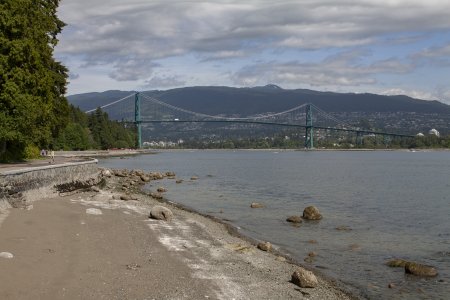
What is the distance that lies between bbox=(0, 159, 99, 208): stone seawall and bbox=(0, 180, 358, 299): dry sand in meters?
0.74

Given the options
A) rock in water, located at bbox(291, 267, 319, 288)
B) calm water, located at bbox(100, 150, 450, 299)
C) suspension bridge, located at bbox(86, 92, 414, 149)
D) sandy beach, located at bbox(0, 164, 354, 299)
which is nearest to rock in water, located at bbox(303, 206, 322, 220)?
calm water, located at bbox(100, 150, 450, 299)

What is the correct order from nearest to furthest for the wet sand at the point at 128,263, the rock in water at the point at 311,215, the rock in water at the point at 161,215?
the wet sand at the point at 128,263 < the rock in water at the point at 161,215 < the rock in water at the point at 311,215

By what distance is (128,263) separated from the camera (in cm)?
1036

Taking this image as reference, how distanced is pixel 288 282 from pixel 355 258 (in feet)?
13.3

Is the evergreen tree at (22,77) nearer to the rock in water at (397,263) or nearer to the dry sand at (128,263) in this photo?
the dry sand at (128,263)

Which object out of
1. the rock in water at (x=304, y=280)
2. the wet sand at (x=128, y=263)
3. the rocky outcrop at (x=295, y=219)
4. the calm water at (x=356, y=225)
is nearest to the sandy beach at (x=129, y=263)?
the wet sand at (x=128, y=263)

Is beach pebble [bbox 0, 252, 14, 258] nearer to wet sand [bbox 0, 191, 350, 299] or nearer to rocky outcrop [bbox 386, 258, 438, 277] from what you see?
wet sand [bbox 0, 191, 350, 299]

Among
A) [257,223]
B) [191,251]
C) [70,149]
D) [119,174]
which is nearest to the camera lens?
[191,251]

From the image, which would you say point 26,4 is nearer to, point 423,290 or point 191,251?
point 191,251

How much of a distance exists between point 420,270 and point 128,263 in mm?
6405

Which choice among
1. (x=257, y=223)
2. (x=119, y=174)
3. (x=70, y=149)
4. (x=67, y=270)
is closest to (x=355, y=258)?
(x=257, y=223)

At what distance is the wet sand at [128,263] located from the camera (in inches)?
336

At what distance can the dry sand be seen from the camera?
8.54 meters

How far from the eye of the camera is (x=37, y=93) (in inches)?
995
